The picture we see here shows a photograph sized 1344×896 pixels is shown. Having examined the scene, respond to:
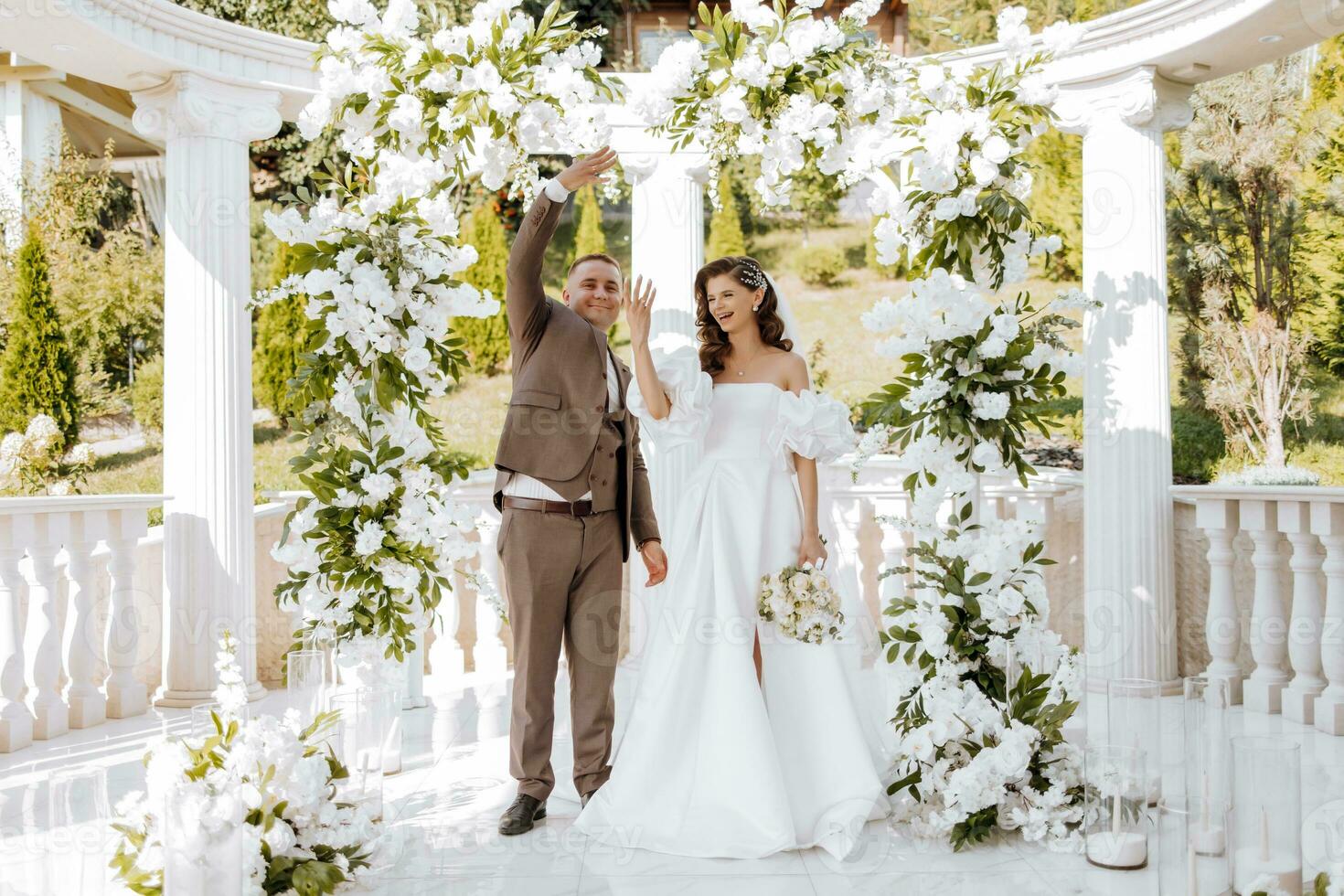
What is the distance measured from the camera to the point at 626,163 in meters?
6.05

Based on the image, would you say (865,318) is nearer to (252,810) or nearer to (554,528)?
(554,528)

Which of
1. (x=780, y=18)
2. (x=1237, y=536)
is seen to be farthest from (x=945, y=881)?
(x=1237, y=536)

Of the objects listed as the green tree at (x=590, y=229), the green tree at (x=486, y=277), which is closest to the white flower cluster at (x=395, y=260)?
the green tree at (x=486, y=277)

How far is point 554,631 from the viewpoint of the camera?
3.79 metres

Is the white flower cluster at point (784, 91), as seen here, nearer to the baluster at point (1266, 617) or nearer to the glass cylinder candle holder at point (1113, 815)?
the glass cylinder candle holder at point (1113, 815)

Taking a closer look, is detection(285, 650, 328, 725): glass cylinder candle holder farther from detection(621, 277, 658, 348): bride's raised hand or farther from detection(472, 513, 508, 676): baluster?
detection(472, 513, 508, 676): baluster

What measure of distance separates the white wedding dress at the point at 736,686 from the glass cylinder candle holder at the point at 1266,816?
3.93ft

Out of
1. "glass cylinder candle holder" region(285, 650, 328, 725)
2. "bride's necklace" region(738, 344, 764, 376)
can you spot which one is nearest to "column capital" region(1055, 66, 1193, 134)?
"bride's necklace" region(738, 344, 764, 376)

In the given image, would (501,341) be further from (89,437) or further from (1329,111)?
(1329,111)

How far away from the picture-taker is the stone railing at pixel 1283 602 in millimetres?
4938

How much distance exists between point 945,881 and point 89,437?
12.9 metres

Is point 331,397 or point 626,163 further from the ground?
point 626,163

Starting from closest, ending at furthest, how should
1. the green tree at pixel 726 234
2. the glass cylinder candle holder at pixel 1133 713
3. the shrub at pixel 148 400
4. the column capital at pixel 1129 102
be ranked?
the glass cylinder candle holder at pixel 1133 713, the column capital at pixel 1129 102, the shrub at pixel 148 400, the green tree at pixel 726 234

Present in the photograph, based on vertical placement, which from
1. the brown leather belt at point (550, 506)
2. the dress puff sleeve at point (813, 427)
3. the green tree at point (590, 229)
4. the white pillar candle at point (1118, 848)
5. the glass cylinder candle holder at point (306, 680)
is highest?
the green tree at point (590, 229)
